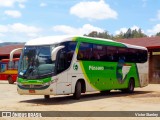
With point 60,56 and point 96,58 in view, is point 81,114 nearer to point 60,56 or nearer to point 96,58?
point 60,56

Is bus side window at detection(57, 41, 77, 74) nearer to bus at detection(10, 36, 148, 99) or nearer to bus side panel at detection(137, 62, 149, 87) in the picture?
bus at detection(10, 36, 148, 99)

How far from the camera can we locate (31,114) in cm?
1166

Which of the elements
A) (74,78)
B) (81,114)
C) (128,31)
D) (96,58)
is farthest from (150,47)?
(128,31)

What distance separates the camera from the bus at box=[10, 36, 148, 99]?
51.9ft

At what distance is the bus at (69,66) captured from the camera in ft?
51.9

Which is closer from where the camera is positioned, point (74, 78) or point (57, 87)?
point (57, 87)

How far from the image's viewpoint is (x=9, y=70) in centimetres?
3488

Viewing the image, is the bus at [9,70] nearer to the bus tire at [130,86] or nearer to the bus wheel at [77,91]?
the bus tire at [130,86]

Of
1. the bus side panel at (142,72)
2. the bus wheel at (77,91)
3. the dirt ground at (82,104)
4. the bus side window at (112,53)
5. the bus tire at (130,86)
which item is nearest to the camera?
the dirt ground at (82,104)

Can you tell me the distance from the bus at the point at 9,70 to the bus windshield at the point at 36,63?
697 inches

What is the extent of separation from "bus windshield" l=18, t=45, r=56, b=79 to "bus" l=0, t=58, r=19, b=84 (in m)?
17.7

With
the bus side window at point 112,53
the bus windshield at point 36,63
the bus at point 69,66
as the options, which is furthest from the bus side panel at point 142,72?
the bus windshield at point 36,63

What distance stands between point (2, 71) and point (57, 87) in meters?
20.6

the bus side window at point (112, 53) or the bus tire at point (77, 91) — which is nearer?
the bus tire at point (77, 91)
